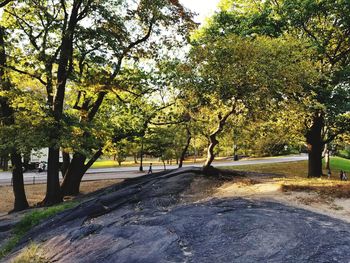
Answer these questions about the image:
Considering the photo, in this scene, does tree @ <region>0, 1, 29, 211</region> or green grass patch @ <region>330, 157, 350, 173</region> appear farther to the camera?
green grass patch @ <region>330, 157, 350, 173</region>

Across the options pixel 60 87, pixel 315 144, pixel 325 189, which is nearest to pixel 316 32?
pixel 315 144

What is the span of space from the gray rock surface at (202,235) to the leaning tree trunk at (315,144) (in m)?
12.9

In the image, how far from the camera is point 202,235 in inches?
273

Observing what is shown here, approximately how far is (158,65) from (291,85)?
8.00 metres

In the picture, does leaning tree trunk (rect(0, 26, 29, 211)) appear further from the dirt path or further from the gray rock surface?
the dirt path

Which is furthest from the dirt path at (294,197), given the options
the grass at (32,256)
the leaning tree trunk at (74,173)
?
the leaning tree trunk at (74,173)

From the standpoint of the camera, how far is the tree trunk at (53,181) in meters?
16.3

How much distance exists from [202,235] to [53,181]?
38.6ft

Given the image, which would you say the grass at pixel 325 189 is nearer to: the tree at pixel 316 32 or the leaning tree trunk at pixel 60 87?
the tree at pixel 316 32

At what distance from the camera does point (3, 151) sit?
47.4 feet

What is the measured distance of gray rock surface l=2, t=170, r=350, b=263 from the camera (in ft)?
19.5

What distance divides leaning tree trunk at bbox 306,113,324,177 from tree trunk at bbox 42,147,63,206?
14.5m

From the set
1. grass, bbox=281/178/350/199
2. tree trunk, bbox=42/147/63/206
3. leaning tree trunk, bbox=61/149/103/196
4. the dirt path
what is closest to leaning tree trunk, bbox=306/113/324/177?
grass, bbox=281/178/350/199

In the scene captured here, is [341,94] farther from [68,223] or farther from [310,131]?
[68,223]
